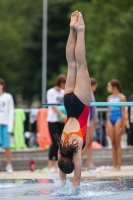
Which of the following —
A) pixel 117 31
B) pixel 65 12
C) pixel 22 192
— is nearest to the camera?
pixel 22 192

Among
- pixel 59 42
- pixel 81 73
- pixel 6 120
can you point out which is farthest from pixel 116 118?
pixel 59 42

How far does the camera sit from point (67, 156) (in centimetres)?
930

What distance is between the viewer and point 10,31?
5694 centimetres

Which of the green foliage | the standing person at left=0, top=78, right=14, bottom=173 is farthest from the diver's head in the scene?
the green foliage

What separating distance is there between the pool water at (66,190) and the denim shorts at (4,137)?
3.27 m

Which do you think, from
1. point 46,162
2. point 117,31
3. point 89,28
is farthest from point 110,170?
point 89,28

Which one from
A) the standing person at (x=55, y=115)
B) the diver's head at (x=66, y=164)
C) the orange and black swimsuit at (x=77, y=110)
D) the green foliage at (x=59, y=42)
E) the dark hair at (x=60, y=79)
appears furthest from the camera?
the green foliage at (x=59, y=42)

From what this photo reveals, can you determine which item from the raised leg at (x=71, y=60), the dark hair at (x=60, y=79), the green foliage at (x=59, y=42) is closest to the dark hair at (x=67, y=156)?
the raised leg at (x=71, y=60)

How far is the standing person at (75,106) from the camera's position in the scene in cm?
928

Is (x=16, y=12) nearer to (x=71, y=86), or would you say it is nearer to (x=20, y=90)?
(x=20, y=90)

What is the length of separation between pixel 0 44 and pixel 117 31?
808 inches

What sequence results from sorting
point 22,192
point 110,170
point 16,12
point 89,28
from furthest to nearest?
point 16,12 → point 89,28 → point 110,170 → point 22,192

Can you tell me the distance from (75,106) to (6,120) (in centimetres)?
513

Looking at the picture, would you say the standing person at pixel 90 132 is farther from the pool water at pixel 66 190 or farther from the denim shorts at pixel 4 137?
the pool water at pixel 66 190
